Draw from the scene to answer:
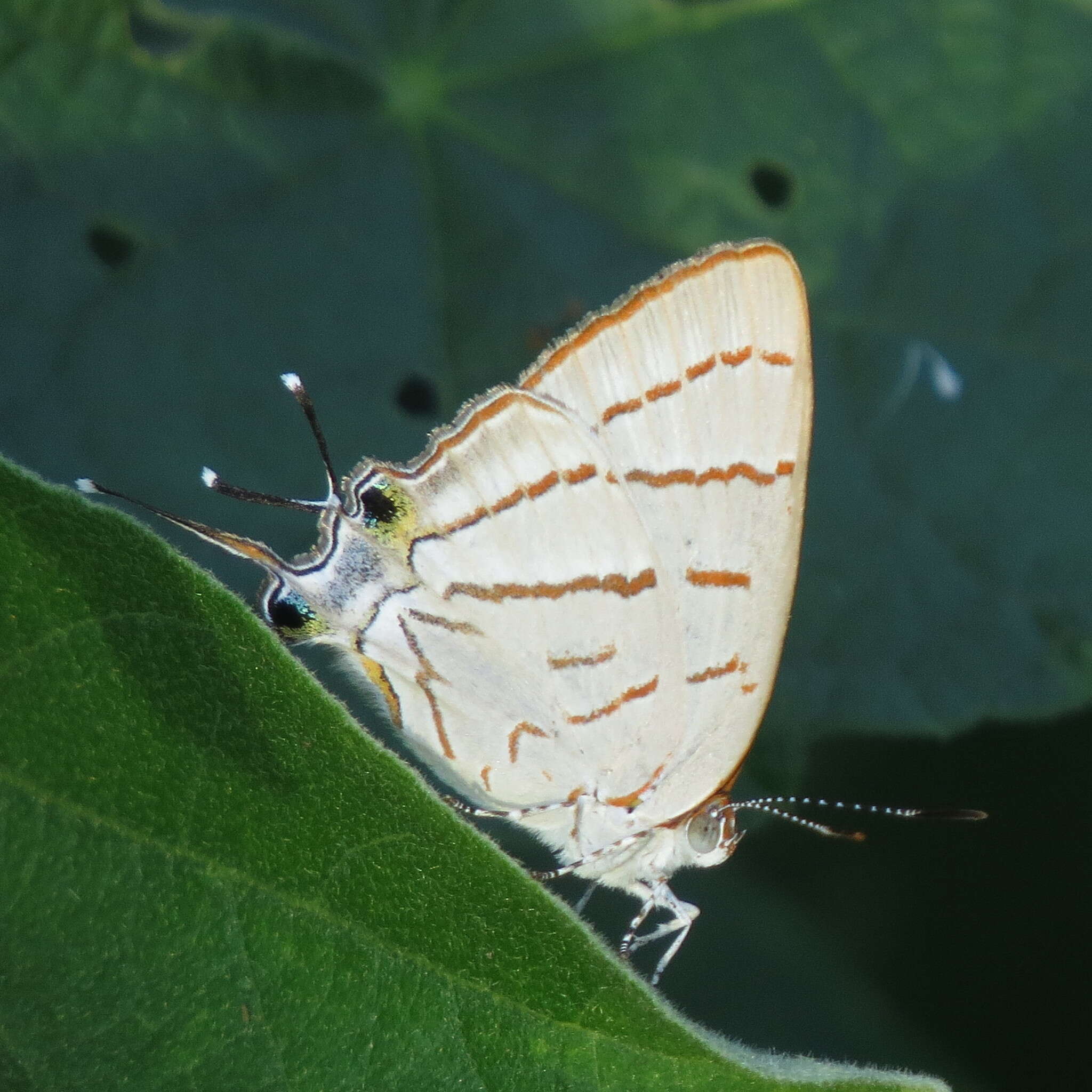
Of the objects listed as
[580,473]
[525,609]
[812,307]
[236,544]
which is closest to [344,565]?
[236,544]

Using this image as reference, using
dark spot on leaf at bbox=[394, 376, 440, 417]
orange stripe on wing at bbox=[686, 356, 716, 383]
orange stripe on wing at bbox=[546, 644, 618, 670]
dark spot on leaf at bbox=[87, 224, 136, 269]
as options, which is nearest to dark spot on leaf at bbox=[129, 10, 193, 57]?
dark spot on leaf at bbox=[87, 224, 136, 269]

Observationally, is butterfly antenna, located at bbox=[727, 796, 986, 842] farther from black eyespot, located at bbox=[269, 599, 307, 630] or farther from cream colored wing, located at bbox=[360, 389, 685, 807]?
black eyespot, located at bbox=[269, 599, 307, 630]

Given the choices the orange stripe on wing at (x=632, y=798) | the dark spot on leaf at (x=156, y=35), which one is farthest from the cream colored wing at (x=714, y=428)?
the dark spot on leaf at (x=156, y=35)

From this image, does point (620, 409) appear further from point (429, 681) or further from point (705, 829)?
point (705, 829)

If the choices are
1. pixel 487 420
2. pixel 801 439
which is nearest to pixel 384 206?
pixel 487 420

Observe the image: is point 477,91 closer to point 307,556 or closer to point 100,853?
point 307,556

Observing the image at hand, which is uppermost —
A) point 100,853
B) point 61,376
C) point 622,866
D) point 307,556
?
point 61,376
